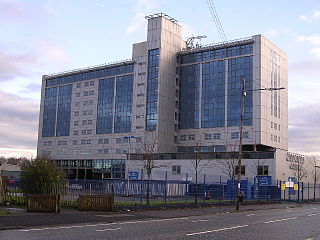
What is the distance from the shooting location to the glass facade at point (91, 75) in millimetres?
109438

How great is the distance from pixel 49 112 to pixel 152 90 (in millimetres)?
39921

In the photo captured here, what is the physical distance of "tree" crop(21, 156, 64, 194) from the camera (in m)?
26.7

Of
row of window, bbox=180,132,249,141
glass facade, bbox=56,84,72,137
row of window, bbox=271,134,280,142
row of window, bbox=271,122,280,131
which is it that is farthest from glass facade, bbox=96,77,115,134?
row of window, bbox=271,134,280,142

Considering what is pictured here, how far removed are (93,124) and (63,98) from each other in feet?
49.0

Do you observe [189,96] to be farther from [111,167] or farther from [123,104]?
[111,167]

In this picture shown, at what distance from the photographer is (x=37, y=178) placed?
27031 millimetres

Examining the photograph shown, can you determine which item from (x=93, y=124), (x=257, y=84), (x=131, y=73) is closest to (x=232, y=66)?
(x=257, y=84)

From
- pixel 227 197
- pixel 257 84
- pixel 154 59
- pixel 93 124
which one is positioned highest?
pixel 154 59

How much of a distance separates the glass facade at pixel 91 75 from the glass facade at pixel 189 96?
44.5ft

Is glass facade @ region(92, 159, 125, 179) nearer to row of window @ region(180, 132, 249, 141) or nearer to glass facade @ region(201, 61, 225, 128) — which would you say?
row of window @ region(180, 132, 249, 141)

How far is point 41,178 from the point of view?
26969mm

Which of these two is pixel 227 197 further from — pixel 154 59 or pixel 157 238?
pixel 154 59

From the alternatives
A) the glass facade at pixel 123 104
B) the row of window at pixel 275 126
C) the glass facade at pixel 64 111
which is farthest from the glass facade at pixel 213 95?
the glass facade at pixel 64 111

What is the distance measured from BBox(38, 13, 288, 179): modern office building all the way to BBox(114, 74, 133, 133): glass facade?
243mm
